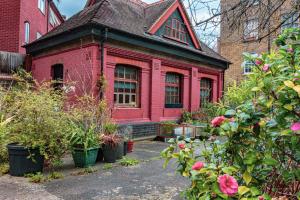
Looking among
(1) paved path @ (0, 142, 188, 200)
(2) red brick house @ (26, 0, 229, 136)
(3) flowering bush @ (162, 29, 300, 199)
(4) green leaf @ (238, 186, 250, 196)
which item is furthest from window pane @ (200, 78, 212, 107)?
(4) green leaf @ (238, 186, 250, 196)

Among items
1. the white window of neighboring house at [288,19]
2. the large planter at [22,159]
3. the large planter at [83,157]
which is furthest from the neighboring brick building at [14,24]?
the white window of neighboring house at [288,19]

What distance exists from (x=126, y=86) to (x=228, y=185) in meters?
9.95

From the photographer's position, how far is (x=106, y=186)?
544 cm

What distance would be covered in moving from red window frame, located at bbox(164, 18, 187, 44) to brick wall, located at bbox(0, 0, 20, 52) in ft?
29.8

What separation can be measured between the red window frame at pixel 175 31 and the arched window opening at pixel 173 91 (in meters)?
1.97

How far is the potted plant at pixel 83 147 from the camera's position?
6738mm

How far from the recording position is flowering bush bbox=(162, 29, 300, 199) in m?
1.72

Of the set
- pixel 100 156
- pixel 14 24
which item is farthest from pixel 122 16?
pixel 14 24

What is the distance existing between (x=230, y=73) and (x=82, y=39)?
17.9 m

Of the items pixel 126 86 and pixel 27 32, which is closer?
pixel 126 86

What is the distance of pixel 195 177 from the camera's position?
1.99 meters

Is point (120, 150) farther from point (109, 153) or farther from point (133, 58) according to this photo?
point (133, 58)

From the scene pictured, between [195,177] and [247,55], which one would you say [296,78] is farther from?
[195,177]

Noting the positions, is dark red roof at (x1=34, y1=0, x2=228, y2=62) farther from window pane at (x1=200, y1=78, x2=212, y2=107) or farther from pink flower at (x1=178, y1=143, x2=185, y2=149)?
pink flower at (x1=178, y1=143, x2=185, y2=149)
